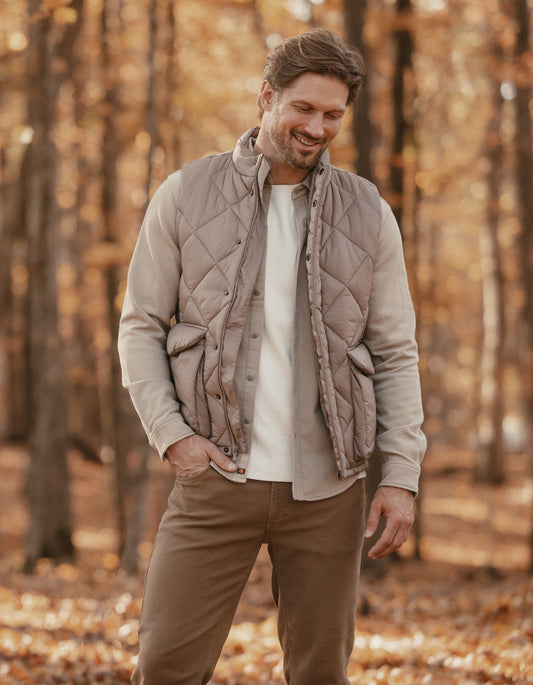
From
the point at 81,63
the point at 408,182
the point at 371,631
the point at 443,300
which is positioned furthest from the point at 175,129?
the point at 371,631

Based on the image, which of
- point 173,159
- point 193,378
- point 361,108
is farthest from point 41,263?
point 193,378

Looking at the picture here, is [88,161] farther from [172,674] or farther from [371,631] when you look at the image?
[172,674]

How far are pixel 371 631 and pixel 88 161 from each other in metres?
12.0

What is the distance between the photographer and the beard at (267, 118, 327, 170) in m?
2.72

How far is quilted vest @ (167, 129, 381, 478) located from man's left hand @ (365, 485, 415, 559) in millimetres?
137

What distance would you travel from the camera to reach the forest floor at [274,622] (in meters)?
4.96

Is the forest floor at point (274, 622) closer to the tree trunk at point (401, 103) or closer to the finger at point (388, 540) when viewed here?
the finger at point (388, 540)

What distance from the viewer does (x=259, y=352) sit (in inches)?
107

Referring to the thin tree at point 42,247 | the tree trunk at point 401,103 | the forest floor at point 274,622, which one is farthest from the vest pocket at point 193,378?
the tree trunk at point 401,103

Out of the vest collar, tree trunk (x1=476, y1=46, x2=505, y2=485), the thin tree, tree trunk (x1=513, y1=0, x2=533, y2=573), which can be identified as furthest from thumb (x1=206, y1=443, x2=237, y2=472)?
tree trunk (x1=476, y1=46, x2=505, y2=485)

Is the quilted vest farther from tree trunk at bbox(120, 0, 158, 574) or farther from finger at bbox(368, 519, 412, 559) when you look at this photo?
tree trunk at bbox(120, 0, 158, 574)

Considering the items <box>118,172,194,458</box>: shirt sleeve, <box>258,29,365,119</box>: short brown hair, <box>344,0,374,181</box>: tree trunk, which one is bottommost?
<box>118,172,194,458</box>: shirt sleeve

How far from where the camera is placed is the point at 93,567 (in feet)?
37.0

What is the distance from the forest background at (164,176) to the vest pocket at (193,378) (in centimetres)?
273
